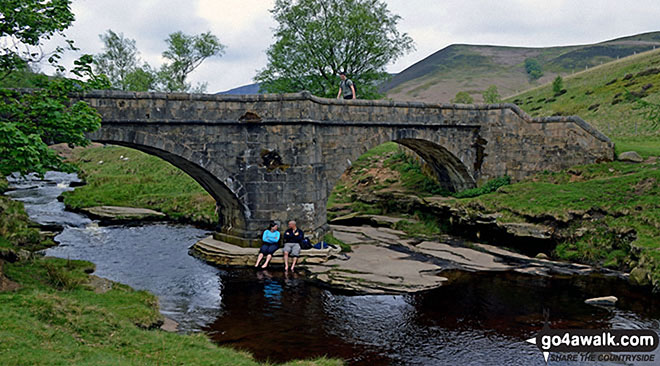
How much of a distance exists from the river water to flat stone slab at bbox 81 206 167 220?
746 centimetres

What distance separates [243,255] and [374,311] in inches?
258

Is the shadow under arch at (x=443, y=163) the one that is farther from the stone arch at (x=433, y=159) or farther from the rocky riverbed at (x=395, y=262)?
the rocky riverbed at (x=395, y=262)

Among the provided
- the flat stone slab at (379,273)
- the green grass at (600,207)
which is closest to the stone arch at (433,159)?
the green grass at (600,207)

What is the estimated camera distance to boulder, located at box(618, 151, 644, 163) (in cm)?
2206

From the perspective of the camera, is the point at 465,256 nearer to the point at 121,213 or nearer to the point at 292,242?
the point at 292,242

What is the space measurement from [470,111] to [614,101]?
27.4m

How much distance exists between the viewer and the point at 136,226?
24703 millimetres

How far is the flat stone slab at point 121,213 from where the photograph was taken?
86.6ft

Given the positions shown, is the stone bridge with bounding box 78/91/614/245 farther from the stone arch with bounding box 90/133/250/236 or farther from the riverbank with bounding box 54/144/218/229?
the riverbank with bounding box 54/144/218/229

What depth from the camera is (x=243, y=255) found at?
57.9 feet

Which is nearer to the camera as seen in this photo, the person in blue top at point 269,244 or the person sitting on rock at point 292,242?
the person sitting on rock at point 292,242

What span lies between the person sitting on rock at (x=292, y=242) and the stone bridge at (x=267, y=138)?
0.97 metres

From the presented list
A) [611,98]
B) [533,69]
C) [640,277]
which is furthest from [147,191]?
[533,69]

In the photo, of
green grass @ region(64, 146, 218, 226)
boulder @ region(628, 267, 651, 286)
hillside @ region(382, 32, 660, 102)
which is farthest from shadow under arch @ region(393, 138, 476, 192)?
hillside @ region(382, 32, 660, 102)
